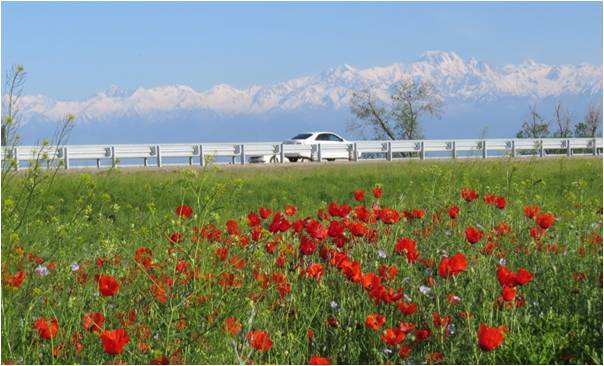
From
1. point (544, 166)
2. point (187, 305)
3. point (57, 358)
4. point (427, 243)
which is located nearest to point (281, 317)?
point (187, 305)

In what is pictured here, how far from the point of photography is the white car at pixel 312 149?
33281mm

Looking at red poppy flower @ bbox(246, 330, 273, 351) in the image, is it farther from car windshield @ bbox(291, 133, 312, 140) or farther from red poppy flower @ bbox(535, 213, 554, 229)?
car windshield @ bbox(291, 133, 312, 140)

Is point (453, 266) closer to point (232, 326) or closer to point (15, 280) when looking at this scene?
point (232, 326)

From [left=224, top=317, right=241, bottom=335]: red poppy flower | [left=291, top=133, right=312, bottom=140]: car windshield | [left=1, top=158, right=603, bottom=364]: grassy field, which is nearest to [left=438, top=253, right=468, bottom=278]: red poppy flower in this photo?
[left=1, top=158, right=603, bottom=364]: grassy field

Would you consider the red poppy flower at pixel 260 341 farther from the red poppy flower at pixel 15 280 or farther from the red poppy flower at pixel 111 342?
the red poppy flower at pixel 15 280

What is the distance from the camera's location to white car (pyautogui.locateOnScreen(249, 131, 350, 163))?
33281 millimetres

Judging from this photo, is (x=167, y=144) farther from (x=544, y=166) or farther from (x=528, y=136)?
(x=528, y=136)

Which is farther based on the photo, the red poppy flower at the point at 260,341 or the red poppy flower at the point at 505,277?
the red poppy flower at the point at 505,277

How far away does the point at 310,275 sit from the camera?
6016 mm

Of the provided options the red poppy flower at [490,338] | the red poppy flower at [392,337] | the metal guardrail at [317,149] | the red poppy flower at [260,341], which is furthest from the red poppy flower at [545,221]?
the metal guardrail at [317,149]

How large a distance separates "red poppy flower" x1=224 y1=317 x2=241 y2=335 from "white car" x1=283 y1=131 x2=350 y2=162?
2733 centimetres

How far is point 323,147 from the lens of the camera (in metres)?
35.1

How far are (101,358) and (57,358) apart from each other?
283mm

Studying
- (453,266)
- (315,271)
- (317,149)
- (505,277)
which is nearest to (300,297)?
(315,271)
